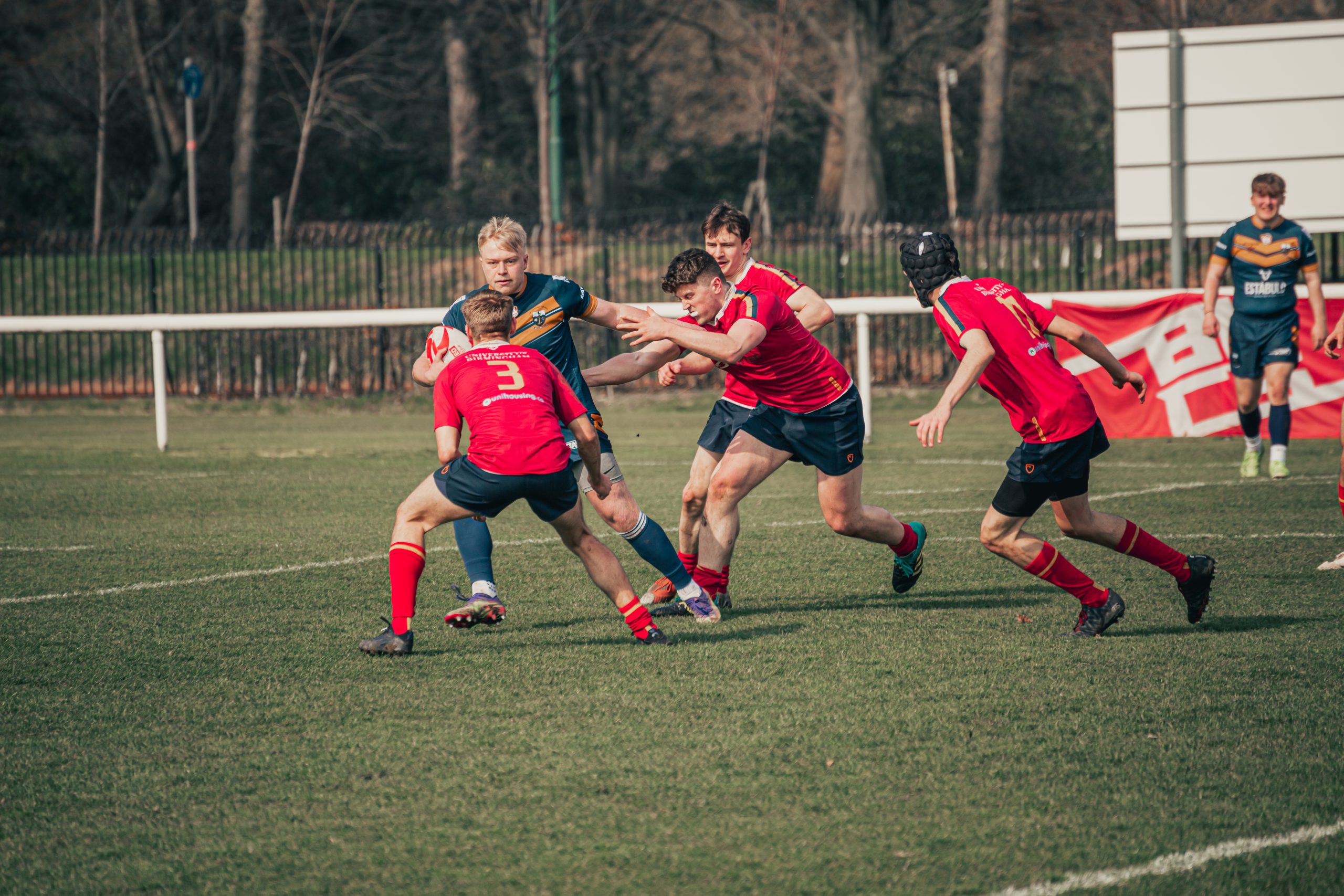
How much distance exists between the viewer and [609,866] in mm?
3684

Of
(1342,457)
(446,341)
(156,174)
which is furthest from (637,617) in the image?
(156,174)

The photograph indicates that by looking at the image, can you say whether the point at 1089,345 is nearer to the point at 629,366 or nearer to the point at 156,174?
the point at 629,366

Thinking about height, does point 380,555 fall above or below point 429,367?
below

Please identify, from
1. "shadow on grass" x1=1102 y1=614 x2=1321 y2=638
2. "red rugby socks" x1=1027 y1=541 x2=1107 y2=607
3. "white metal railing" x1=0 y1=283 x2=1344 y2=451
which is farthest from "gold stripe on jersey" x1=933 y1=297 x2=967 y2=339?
"white metal railing" x1=0 y1=283 x2=1344 y2=451

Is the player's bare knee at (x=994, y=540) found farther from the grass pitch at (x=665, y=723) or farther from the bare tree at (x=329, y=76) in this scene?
the bare tree at (x=329, y=76)

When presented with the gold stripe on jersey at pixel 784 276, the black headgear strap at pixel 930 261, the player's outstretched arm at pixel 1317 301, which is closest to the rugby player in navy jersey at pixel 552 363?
the gold stripe on jersey at pixel 784 276

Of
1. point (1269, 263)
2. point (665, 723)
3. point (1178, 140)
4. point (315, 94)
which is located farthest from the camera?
point (315, 94)

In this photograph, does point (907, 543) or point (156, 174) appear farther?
point (156, 174)

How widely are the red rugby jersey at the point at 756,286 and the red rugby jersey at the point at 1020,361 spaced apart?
1.42 metres

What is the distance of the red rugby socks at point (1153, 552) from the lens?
6.22 metres

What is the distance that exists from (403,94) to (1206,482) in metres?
28.4

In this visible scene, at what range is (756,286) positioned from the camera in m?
7.40

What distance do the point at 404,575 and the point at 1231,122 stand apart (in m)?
12.2

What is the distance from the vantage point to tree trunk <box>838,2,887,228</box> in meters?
28.5
